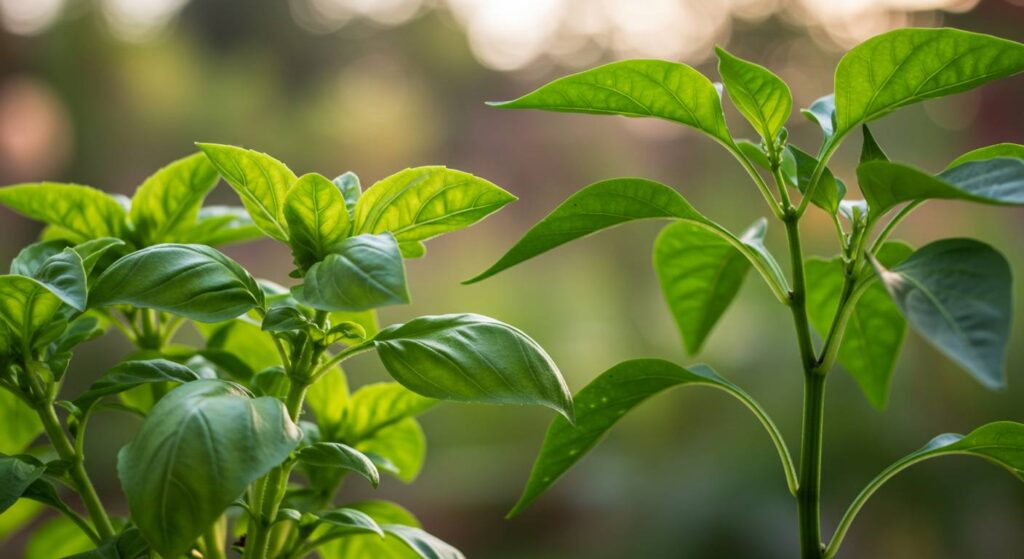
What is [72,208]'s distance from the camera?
616 millimetres

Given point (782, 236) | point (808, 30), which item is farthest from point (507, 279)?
point (808, 30)

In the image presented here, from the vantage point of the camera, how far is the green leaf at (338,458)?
459mm

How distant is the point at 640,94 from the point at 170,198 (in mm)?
325

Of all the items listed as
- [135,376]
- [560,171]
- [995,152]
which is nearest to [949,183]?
[995,152]

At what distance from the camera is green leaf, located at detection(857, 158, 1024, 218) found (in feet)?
1.30

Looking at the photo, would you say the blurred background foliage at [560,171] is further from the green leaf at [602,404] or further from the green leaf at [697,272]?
the green leaf at [602,404]

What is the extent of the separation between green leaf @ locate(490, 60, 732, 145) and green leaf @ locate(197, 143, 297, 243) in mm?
132

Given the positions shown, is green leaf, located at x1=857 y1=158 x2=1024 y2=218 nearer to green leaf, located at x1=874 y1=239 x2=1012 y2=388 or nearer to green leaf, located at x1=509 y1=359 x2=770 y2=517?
green leaf, located at x1=874 y1=239 x2=1012 y2=388

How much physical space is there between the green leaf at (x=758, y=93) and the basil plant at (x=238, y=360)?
0.16 meters

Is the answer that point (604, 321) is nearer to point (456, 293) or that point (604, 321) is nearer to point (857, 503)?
point (456, 293)

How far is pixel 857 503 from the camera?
1.76 ft

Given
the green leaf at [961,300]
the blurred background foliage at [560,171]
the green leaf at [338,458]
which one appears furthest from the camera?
the blurred background foliage at [560,171]

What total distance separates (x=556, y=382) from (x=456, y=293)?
191cm

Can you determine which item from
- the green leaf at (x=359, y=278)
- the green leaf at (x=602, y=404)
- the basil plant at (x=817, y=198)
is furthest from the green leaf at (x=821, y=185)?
the green leaf at (x=359, y=278)
